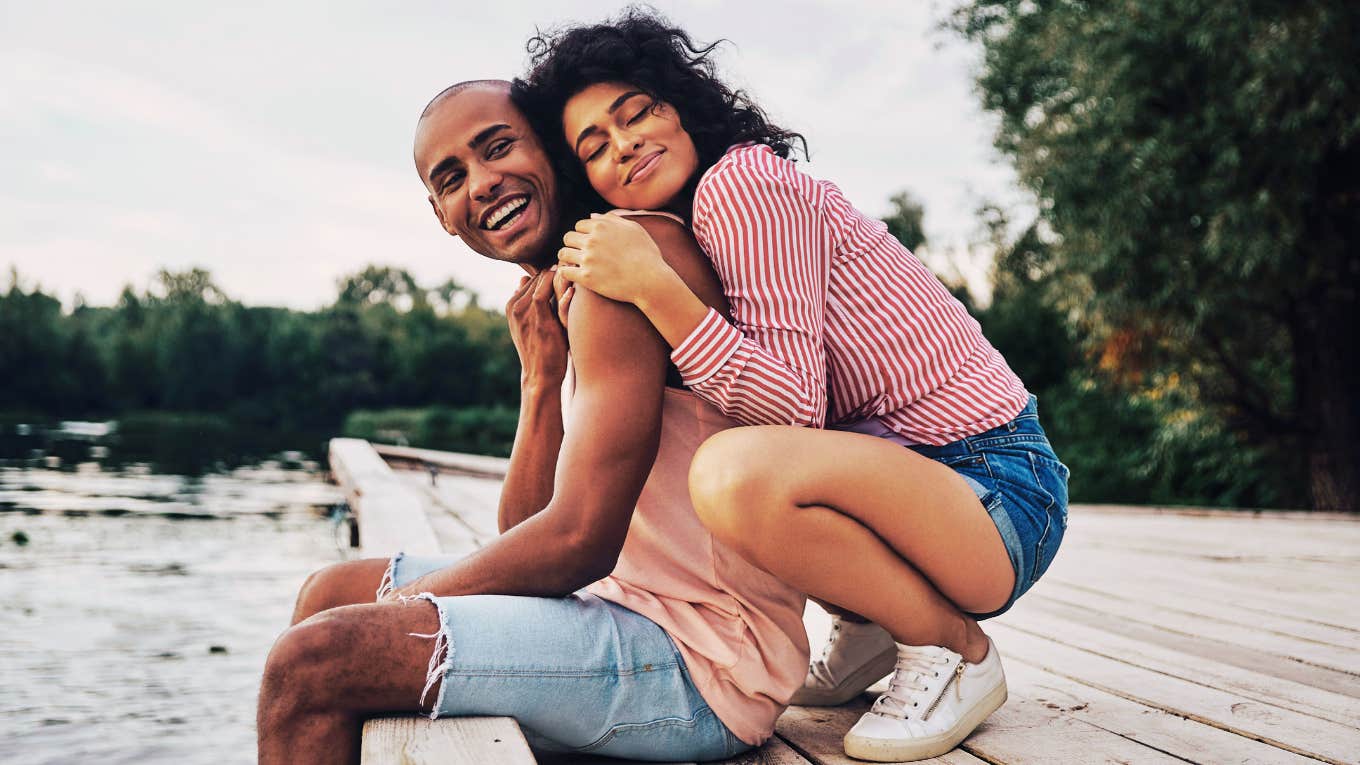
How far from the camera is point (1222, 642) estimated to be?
270 centimetres

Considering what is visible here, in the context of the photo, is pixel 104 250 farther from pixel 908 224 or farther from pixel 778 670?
pixel 778 670

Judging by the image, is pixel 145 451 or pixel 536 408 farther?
pixel 145 451

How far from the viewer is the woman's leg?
1.55m

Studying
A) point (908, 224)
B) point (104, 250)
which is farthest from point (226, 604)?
point (104, 250)

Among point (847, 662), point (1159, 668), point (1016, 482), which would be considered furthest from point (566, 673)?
point (1159, 668)

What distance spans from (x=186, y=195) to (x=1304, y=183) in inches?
2176

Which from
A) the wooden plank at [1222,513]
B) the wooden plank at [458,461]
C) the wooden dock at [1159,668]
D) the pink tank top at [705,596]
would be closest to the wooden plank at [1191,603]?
the wooden dock at [1159,668]

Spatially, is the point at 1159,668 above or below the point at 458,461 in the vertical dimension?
above

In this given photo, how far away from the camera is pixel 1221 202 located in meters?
8.21

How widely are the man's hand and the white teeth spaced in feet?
0.41

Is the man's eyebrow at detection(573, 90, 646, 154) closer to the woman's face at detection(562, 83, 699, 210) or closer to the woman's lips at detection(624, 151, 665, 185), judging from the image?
the woman's face at detection(562, 83, 699, 210)

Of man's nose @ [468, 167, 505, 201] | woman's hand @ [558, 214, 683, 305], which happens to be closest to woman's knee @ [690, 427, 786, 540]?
woman's hand @ [558, 214, 683, 305]

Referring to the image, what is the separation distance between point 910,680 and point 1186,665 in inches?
40.7

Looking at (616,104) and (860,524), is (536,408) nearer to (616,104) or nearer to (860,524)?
(616,104)
